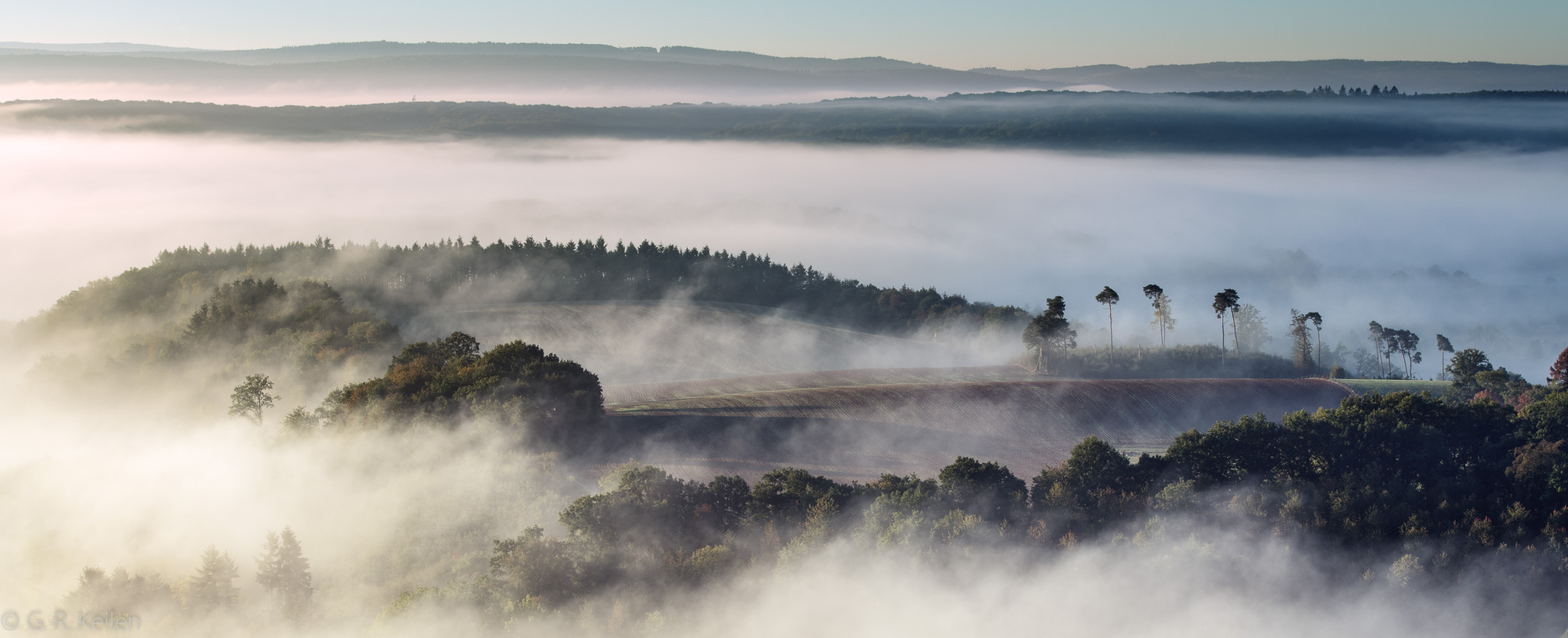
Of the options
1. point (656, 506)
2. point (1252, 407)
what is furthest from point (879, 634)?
point (1252, 407)

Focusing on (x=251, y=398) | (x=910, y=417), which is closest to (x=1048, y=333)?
(x=910, y=417)

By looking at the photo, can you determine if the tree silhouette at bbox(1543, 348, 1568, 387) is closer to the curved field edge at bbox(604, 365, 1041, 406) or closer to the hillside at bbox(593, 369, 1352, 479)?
the hillside at bbox(593, 369, 1352, 479)

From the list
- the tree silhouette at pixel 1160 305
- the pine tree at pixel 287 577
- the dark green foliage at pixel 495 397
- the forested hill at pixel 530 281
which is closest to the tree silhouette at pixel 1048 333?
the tree silhouette at pixel 1160 305

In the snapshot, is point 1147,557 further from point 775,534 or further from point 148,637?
point 148,637

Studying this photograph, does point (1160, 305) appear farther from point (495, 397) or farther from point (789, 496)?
point (789, 496)

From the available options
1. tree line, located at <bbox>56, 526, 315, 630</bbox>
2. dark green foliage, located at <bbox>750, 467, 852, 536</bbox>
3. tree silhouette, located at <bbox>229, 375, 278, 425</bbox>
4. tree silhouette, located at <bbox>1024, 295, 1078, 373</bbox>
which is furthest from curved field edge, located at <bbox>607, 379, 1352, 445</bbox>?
tree silhouette, located at <bbox>229, 375, 278, 425</bbox>

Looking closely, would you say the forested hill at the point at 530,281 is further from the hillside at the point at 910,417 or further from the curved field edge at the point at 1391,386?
the hillside at the point at 910,417
